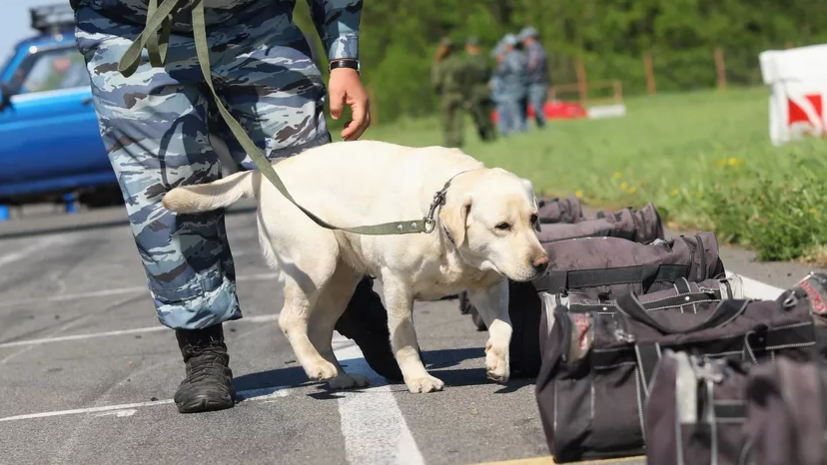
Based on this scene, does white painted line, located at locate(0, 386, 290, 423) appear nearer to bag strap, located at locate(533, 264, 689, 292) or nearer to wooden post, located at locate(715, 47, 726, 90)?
bag strap, located at locate(533, 264, 689, 292)

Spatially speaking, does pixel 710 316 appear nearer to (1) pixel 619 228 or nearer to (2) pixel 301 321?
(2) pixel 301 321

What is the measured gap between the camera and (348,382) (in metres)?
5.05

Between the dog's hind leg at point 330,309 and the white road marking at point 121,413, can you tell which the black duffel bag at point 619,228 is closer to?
the dog's hind leg at point 330,309

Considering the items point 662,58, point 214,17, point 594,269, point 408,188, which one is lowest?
point 662,58

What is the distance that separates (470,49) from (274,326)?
66.6 feet

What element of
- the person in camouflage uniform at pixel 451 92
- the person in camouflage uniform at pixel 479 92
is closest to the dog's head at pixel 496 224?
the person in camouflage uniform at pixel 451 92

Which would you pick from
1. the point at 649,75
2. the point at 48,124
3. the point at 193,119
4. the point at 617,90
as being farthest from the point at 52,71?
the point at 649,75

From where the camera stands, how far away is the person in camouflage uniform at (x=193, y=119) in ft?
16.2

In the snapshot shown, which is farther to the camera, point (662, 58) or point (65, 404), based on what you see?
point (662, 58)

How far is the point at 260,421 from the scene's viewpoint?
4488 millimetres

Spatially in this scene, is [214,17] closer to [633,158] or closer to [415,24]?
[633,158]

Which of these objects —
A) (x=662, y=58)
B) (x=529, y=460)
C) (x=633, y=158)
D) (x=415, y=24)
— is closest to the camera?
(x=529, y=460)

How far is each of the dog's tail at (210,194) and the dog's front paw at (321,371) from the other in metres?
0.73

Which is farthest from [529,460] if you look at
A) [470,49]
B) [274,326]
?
[470,49]
